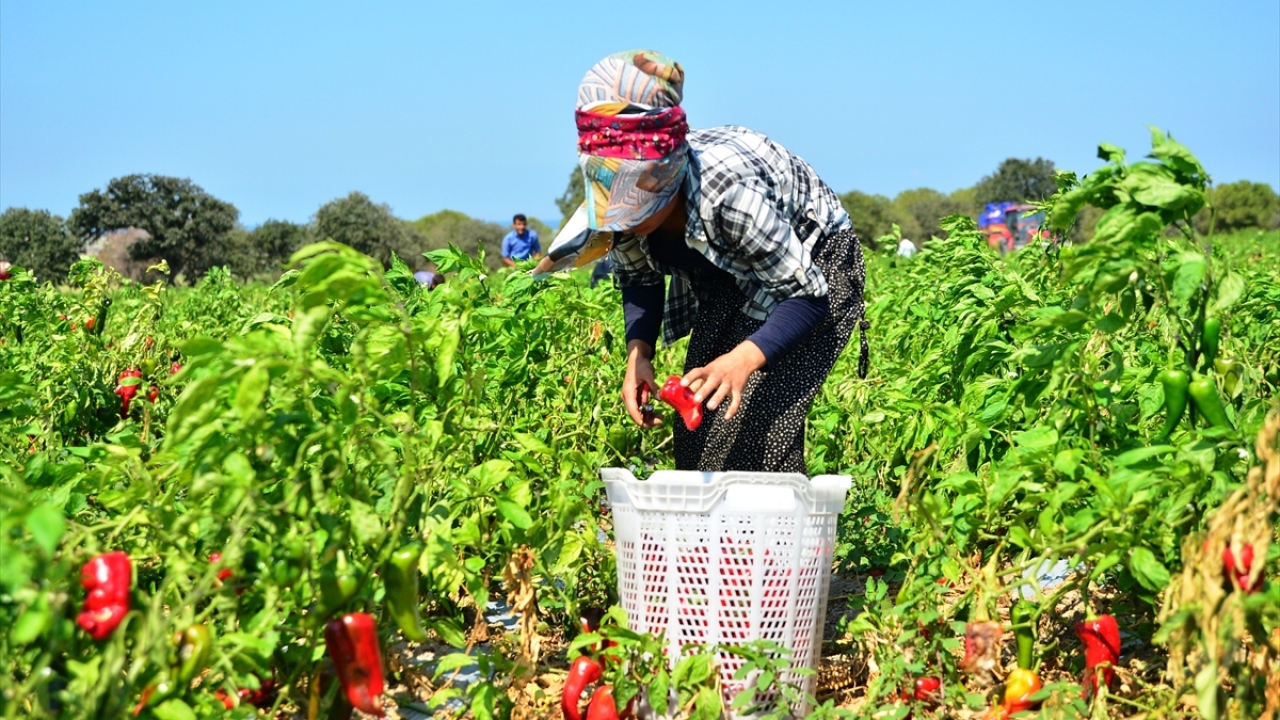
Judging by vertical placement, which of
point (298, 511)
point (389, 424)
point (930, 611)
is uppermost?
point (389, 424)

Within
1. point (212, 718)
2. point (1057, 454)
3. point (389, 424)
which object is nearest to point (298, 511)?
point (389, 424)

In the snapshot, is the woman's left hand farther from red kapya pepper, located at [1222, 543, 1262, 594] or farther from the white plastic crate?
red kapya pepper, located at [1222, 543, 1262, 594]

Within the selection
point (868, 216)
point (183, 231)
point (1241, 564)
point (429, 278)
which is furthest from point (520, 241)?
point (868, 216)

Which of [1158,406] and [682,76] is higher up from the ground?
[682,76]

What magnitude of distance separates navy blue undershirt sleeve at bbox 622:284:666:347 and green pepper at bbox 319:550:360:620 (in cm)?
114

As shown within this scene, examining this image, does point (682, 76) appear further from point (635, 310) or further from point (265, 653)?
point (265, 653)

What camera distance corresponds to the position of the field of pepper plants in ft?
5.21

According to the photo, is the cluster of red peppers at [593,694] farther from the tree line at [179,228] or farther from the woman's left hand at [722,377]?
the tree line at [179,228]

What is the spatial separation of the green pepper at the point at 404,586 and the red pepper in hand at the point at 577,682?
407mm

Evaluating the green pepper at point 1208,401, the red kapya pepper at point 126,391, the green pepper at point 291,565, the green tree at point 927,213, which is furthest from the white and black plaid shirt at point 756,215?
the green tree at point 927,213

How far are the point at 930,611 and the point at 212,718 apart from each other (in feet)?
3.77

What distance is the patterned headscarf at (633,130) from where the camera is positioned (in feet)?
7.07

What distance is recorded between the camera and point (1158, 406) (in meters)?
2.20

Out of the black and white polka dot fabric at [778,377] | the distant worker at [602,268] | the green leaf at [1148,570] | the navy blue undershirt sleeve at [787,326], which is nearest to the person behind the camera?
the green leaf at [1148,570]
